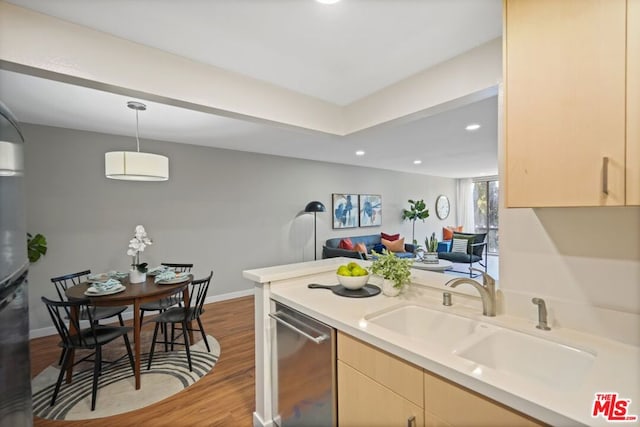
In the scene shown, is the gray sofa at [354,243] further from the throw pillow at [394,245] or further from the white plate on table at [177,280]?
the white plate on table at [177,280]

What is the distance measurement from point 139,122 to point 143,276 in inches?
68.3

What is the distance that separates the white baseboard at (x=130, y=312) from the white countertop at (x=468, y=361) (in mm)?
2930

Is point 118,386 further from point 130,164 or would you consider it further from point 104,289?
point 130,164

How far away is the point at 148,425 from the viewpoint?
199 cm

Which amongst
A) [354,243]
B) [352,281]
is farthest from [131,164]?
[354,243]

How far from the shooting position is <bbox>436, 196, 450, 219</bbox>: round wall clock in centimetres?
879

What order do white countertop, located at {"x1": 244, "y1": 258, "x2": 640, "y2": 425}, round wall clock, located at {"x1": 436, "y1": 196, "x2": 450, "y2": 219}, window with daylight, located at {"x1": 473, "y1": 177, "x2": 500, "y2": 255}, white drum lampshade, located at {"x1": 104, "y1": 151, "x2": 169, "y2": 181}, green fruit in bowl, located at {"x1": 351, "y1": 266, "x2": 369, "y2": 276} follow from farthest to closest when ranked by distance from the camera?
1. window with daylight, located at {"x1": 473, "y1": 177, "x2": 500, "y2": 255}
2. round wall clock, located at {"x1": 436, "y1": 196, "x2": 450, "y2": 219}
3. white drum lampshade, located at {"x1": 104, "y1": 151, "x2": 169, "y2": 181}
4. green fruit in bowl, located at {"x1": 351, "y1": 266, "x2": 369, "y2": 276}
5. white countertop, located at {"x1": 244, "y1": 258, "x2": 640, "y2": 425}

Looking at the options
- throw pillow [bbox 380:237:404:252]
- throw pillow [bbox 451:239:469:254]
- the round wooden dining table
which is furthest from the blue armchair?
the round wooden dining table

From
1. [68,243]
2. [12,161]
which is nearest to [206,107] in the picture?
[12,161]

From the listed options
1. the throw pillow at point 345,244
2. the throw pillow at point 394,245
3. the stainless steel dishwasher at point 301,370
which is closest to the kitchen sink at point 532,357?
the stainless steel dishwasher at point 301,370

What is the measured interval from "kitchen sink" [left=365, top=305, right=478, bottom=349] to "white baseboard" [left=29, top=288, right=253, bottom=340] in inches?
145

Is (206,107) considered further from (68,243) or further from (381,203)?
(381,203)

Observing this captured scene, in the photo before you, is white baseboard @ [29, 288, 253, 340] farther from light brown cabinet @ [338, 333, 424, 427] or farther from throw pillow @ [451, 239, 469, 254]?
throw pillow @ [451, 239, 469, 254]

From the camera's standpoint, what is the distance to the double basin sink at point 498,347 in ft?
3.70
